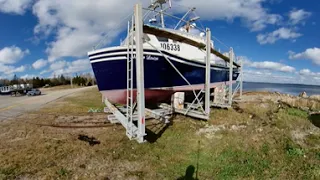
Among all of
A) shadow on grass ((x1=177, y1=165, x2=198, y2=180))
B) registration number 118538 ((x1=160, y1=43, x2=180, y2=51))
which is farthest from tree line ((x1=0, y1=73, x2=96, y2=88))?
shadow on grass ((x1=177, y1=165, x2=198, y2=180))

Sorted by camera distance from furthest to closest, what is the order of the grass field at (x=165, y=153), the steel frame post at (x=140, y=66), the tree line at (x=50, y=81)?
A: the tree line at (x=50, y=81) < the steel frame post at (x=140, y=66) < the grass field at (x=165, y=153)

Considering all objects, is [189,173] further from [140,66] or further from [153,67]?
[153,67]

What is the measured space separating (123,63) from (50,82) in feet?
230

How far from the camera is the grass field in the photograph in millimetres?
5562

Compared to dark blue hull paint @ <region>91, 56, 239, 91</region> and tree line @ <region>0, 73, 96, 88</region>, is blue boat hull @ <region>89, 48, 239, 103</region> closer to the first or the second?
dark blue hull paint @ <region>91, 56, 239, 91</region>

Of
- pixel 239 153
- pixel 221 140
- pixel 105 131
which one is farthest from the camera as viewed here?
pixel 105 131

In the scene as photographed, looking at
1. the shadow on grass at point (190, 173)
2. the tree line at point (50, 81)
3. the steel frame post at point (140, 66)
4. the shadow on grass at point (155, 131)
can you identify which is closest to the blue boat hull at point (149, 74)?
the shadow on grass at point (155, 131)

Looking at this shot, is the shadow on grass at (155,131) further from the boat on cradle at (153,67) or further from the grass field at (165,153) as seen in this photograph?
the boat on cradle at (153,67)

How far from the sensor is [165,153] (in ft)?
22.3

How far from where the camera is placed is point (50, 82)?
237ft

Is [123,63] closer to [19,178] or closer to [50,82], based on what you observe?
[19,178]

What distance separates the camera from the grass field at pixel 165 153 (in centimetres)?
556

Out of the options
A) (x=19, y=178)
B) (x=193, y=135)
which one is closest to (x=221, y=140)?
(x=193, y=135)

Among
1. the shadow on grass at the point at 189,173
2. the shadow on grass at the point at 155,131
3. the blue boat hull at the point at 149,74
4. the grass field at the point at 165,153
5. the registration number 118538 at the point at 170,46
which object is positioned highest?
the registration number 118538 at the point at 170,46
